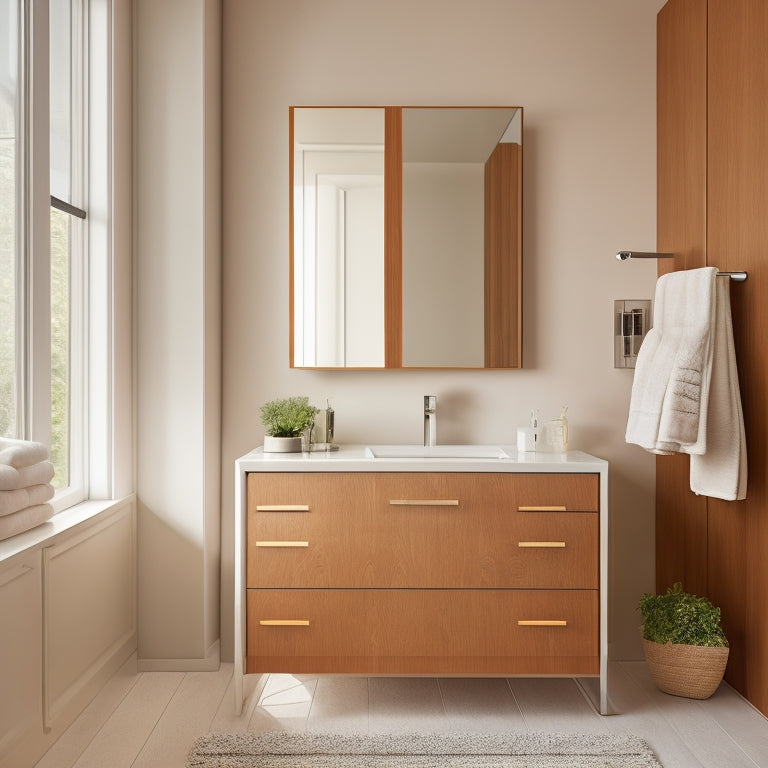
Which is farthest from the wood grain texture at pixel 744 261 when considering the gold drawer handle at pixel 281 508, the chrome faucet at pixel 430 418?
the gold drawer handle at pixel 281 508

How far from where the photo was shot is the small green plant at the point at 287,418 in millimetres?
2535

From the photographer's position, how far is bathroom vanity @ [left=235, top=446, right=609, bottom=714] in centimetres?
230

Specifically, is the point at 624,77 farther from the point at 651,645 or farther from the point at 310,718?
the point at 310,718

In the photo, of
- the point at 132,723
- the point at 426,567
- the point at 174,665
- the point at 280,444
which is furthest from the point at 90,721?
the point at 426,567

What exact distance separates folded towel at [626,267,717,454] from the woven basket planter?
65 cm

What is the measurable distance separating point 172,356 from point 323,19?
1406 mm

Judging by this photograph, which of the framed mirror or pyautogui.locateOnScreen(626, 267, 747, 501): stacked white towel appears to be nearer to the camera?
pyautogui.locateOnScreen(626, 267, 747, 501): stacked white towel

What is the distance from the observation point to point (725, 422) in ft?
7.29

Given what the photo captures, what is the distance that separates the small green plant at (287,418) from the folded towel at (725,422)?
1.30 m

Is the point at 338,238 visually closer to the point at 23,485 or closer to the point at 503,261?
the point at 503,261

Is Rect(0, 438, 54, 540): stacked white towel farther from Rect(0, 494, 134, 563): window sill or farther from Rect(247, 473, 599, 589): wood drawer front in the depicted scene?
Rect(247, 473, 599, 589): wood drawer front

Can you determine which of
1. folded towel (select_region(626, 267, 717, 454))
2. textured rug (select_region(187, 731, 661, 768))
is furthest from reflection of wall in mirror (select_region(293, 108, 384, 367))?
textured rug (select_region(187, 731, 661, 768))

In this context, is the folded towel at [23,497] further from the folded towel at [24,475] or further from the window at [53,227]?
the window at [53,227]

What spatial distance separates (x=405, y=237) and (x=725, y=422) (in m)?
1.27
